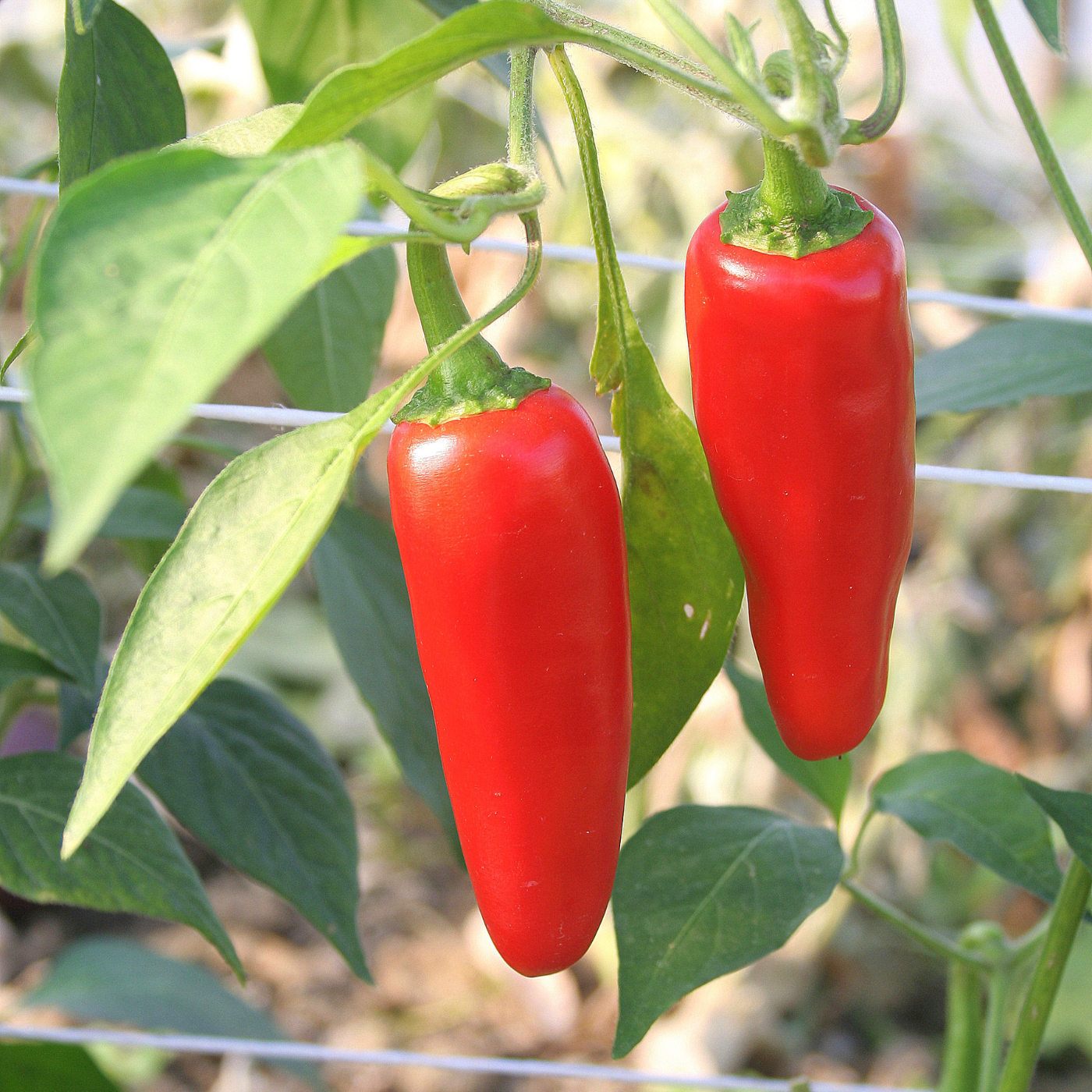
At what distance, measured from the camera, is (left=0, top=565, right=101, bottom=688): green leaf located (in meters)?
0.45

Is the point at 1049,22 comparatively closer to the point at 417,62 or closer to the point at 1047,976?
the point at 417,62

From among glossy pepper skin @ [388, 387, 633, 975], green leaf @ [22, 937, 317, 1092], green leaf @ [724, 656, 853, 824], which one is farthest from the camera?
green leaf @ [22, 937, 317, 1092]

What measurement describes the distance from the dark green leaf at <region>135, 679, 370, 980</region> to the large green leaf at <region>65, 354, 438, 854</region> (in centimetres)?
26

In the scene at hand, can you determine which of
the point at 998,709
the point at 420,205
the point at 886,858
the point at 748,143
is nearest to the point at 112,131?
the point at 420,205

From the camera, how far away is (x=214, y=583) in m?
0.21

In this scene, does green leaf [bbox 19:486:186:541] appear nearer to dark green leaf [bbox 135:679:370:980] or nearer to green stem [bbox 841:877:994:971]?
dark green leaf [bbox 135:679:370:980]

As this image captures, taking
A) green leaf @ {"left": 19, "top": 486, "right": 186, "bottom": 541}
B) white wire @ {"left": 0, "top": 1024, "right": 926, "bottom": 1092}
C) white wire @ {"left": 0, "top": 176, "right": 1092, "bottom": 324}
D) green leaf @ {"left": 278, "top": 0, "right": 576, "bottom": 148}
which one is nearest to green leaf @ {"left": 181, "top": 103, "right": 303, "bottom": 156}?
green leaf @ {"left": 278, "top": 0, "right": 576, "bottom": 148}

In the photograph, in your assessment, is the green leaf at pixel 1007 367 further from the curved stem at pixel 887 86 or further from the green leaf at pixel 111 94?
the green leaf at pixel 111 94

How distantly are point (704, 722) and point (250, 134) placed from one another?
44.2 inches

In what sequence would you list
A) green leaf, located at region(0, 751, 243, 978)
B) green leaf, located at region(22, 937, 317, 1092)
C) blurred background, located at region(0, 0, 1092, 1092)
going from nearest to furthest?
green leaf, located at region(0, 751, 243, 978)
green leaf, located at region(22, 937, 317, 1092)
blurred background, located at region(0, 0, 1092, 1092)

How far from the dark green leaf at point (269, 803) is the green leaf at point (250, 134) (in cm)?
29

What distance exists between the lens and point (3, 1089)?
0.53 meters

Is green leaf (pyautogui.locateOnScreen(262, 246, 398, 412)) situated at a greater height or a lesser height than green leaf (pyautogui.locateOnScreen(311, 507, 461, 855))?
greater

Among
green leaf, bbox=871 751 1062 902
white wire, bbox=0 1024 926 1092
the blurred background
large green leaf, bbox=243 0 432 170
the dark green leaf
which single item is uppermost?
A: large green leaf, bbox=243 0 432 170
